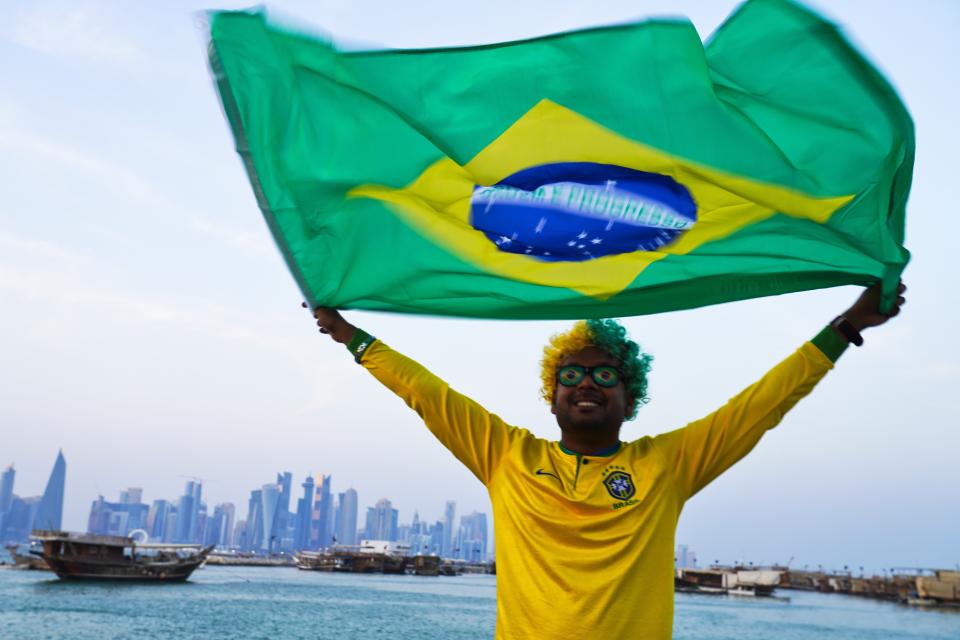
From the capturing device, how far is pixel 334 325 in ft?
11.2

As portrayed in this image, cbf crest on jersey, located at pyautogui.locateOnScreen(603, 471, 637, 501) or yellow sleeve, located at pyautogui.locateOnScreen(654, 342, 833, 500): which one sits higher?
yellow sleeve, located at pyautogui.locateOnScreen(654, 342, 833, 500)

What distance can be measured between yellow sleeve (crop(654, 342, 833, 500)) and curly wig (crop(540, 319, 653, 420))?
21.0 inches

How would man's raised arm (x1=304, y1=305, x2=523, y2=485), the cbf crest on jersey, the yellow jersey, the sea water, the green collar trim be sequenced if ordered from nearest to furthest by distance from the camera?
1. the yellow jersey
2. the cbf crest on jersey
3. the green collar trim
4. man's raised arm (x1=304, y1=305, x2=523, y2=485)
5. the sea water

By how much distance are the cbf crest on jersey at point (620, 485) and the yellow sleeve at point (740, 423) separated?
0.17 m

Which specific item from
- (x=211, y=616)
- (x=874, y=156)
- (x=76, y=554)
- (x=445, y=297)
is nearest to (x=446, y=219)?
(x=445, y=297)

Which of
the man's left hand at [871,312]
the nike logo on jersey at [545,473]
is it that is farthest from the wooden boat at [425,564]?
the man's left hand at [871,312]

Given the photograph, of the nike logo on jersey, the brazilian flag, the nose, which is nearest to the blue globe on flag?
the brazilian flag

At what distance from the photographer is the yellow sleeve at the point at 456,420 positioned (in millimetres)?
3021

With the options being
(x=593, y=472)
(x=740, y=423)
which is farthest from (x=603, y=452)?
(x=740, y=423)

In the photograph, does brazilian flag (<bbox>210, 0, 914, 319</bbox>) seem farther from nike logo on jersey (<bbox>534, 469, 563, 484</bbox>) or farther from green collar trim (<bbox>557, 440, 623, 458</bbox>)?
nike logo on jersey (<bbox>534, 469, 563, 484</bbox>)

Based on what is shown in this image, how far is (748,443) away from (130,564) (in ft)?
207

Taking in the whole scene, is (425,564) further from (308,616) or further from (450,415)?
(450,415)

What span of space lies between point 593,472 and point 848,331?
1.02 meters

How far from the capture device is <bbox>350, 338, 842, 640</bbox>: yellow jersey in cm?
248
